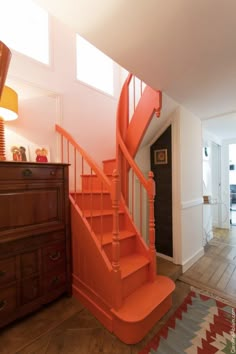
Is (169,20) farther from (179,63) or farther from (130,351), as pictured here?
(130,351)

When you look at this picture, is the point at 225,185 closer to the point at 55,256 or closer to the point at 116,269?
the point at 116,269

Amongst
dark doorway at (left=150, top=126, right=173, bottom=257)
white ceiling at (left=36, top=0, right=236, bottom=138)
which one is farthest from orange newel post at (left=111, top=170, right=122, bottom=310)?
dark doorway at (left=150, top=126, right=173, bottom=257)

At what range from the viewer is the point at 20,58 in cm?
202

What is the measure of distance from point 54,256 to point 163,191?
1774mm

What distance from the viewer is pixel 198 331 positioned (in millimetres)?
1490

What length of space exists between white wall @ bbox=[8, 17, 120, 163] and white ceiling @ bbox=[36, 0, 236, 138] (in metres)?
1.13

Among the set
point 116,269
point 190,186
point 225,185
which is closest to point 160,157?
point 190,186

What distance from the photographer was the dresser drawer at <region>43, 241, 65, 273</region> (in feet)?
5.58

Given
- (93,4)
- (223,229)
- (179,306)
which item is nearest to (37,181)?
(93,4)

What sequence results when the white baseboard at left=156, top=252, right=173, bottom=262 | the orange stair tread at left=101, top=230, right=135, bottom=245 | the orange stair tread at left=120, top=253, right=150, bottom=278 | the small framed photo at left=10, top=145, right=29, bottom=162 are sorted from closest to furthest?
the orange stair tread at left=120, top=253, right=150, bottom=278 → the orange stair tread at left=101, top=230, right=135, bottom=245 → the small framed photo at left=10, top=145, right=29, bottom=162 → the white baseboard at left=156, top=252, right=173, bottom=262

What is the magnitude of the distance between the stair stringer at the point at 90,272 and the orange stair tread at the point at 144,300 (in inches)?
6.4

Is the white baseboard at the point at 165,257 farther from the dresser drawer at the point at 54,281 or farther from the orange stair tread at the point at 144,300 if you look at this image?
the dresser drawer at the point at 54,281

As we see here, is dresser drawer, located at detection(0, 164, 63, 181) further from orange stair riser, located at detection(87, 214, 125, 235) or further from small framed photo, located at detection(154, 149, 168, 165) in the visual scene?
small framed photo, located at detection(154, 149, 168, 165)

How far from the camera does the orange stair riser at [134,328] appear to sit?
1.38 metres
